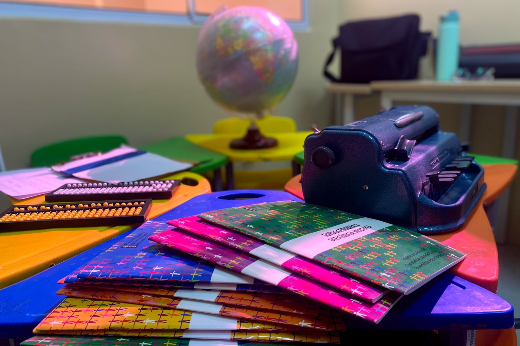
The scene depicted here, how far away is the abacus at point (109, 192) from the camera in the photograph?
2.64ft

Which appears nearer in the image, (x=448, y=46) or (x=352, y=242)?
Result: (x=352, y=242)

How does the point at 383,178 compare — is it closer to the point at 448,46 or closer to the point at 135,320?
the point at 135,320

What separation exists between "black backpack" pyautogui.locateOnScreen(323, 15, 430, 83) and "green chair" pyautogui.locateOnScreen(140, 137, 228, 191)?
3.77ft

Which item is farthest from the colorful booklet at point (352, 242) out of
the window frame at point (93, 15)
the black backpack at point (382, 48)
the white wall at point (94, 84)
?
the black backpack at point (382, 48)

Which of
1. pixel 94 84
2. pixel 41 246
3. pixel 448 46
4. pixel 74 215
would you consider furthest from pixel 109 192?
pixel 448 46

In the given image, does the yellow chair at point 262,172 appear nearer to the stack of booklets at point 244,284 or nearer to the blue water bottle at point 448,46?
the blue water bottle at point 448,46

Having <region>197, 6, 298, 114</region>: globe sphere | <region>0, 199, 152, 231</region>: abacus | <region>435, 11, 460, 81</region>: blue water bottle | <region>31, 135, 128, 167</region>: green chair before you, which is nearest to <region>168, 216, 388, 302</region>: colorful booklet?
<region>0, 199, 152, 231</region>: abacus

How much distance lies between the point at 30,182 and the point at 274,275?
2.56ft

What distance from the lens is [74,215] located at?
27.7 inches

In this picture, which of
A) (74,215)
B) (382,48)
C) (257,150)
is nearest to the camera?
(74,215)

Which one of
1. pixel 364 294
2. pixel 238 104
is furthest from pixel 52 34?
pixel 364 294

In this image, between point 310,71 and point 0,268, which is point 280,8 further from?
point 0,268

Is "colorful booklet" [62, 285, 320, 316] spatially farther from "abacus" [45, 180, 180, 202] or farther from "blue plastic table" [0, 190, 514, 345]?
"abacus" [45, 180, 180, 202]

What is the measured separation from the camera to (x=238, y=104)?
129 cm
